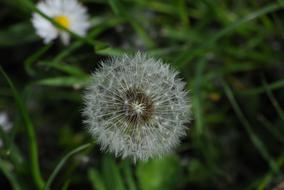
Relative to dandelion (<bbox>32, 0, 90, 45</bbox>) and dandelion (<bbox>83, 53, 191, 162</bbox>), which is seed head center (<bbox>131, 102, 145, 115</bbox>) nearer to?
dandelion (<bbox>83, 53, 191, 162</bbox>)

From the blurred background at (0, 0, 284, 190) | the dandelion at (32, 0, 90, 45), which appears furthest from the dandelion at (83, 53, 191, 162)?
the dandelion at (32, 0, 90, 45)

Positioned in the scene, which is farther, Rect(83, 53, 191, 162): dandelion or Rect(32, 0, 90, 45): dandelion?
Rect(32, 0, 90, 45): dandelion

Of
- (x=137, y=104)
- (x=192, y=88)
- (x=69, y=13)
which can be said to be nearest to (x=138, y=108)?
(x=137, y=104)

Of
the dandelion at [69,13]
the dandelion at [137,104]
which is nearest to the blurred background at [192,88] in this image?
the dandelion at [69,13]

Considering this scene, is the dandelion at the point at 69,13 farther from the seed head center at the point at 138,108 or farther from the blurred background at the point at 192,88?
the seed head center at the point at 138,108

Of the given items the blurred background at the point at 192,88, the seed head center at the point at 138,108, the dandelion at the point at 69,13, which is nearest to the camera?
the seed head center at the point at 138,108

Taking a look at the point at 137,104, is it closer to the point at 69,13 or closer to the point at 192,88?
the point at 192,88

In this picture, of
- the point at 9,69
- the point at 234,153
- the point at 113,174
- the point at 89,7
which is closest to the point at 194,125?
the point at 234,153

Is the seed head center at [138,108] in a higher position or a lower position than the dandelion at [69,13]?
lower
